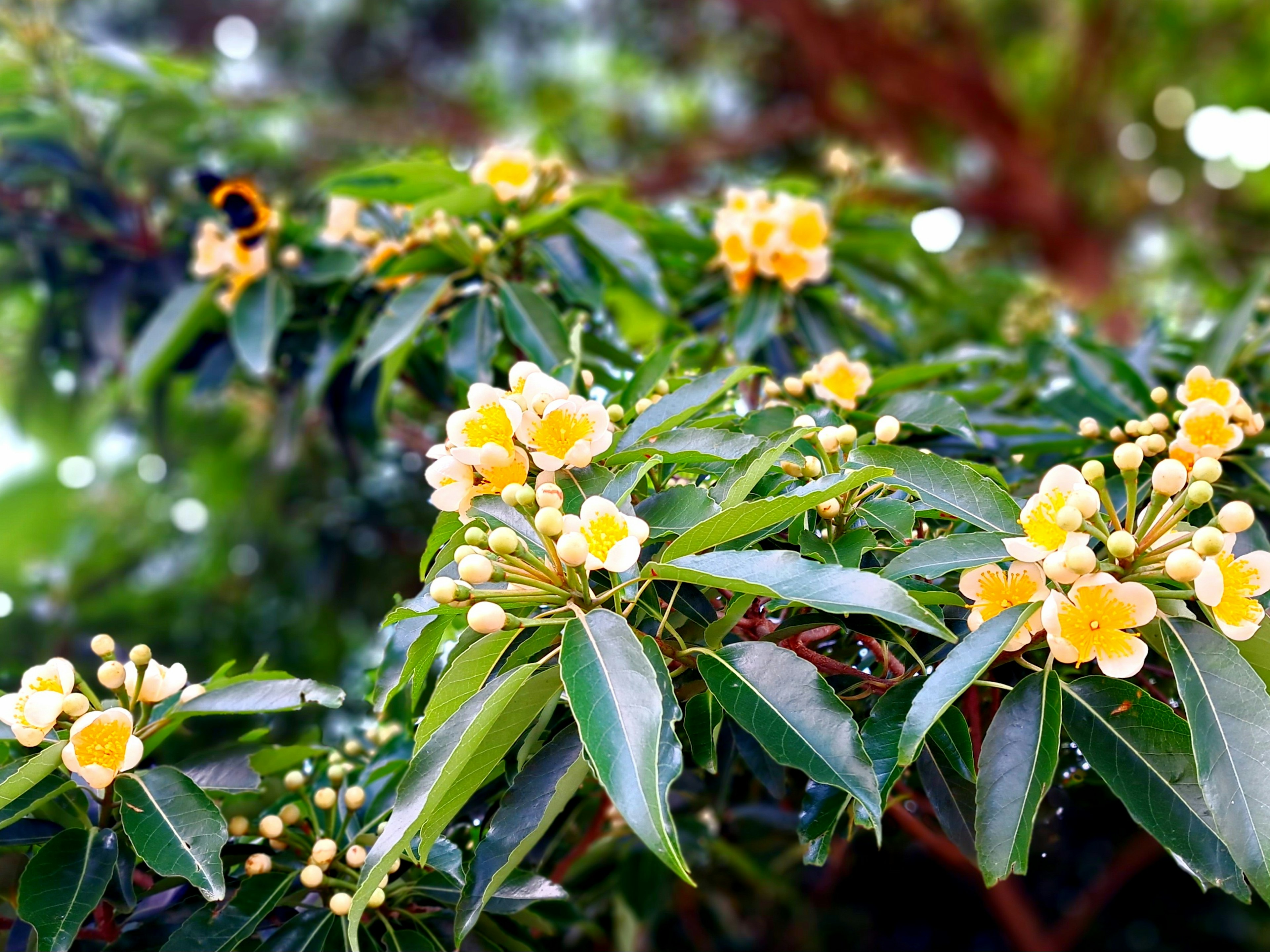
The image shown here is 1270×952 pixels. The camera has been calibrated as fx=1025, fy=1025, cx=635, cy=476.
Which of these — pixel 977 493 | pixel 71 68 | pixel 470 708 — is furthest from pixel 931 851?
pixel 71 68

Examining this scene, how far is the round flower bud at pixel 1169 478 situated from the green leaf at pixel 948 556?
0.13 m

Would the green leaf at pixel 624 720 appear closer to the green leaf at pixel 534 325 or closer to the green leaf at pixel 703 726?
the green leaf at pixel 703 726

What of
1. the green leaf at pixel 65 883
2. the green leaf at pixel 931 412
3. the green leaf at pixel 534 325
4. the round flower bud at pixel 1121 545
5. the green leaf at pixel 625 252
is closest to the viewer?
the round flower bud at pixel 1121 545

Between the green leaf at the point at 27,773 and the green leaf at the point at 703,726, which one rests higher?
the green leaf at the point at 703,726

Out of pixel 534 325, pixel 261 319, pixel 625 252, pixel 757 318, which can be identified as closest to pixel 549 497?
pixel 534 325

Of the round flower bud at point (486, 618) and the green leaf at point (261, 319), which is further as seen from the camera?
the green leaf at point (261, 319)

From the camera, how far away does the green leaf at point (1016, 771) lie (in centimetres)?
80

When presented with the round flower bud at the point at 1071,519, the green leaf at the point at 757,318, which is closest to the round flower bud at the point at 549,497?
the round flower bud at the point at 1071,519

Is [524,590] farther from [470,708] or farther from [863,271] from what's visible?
[863,271]

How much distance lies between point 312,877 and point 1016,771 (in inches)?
26.4

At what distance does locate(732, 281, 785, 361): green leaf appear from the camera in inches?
64.7

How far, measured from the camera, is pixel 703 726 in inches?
36.6

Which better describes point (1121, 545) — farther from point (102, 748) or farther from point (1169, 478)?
point (102, 748)

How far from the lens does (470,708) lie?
84 centimetres
